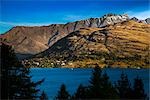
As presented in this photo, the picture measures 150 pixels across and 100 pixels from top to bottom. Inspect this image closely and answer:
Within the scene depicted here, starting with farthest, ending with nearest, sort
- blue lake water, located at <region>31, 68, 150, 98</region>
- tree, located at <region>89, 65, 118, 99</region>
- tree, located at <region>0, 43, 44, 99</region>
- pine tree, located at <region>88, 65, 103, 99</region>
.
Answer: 1. blue lake water, located at <region>31, 68, 150, 98</region>
2. pine tree, located at <region>88, 65, 103, 99</region>
3. tree, located at <region>89, 65, 118, 99</region>
4. tree, located at <region>0, 43, 44, 99</region>

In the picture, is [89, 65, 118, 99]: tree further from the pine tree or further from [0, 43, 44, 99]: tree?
[0, 43, 44, 99]: tree

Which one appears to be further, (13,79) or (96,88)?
(96,88)

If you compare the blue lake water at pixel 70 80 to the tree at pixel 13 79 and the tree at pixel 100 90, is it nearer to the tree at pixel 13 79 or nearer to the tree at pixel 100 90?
the tree at pixel 100 90

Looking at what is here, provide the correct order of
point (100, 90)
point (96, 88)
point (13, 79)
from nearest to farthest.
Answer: point (13, 79)
point (100, 90)
point (96, 88)

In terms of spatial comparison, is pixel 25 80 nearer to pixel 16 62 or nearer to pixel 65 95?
pixel 16 62

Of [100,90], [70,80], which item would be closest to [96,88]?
[100,90]

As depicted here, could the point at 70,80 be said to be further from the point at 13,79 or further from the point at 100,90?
the point at 13,79

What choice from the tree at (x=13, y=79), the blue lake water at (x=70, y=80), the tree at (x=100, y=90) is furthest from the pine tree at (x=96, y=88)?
the blue lake water at (x=70, y=80)

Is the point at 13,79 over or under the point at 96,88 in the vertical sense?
over

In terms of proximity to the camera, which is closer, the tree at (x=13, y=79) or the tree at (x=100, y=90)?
the tree at (x=13, y=79)

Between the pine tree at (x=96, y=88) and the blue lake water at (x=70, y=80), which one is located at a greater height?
the pine tree at (x=96, y=88)

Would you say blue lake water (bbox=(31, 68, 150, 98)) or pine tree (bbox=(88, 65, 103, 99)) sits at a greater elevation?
pine tree (bbox=(88, 65, 103, 99))

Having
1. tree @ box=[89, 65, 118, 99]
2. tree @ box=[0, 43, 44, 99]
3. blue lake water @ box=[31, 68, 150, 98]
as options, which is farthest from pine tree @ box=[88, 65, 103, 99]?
blue lake water @ box=[31, 68, 150, 98]
